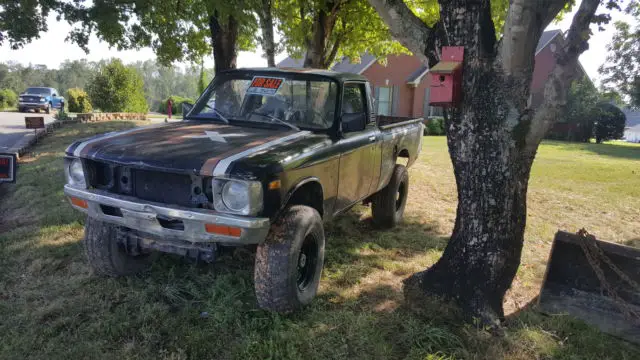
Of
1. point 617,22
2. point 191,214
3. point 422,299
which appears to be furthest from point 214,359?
point 617,22

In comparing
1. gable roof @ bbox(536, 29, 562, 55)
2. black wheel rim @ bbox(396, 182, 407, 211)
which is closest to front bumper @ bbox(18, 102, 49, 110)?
black wheel rim @ bbox(396, 182, 407, 211)

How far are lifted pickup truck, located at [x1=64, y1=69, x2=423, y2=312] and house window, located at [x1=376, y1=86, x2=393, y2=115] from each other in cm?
1908

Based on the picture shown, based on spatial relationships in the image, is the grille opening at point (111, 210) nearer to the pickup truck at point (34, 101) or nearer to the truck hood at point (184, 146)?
the truck hood at point (184, 146)

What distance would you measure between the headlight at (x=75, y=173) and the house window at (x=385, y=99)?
2077cm

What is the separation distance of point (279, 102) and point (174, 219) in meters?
1.69

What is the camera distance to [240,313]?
328 centimetres

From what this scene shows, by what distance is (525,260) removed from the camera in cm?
489

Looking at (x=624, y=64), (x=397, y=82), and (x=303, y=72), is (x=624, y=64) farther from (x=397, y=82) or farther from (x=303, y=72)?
(x=303, y=72)

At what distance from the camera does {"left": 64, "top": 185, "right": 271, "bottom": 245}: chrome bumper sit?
275 cm

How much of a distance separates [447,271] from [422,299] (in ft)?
1.07

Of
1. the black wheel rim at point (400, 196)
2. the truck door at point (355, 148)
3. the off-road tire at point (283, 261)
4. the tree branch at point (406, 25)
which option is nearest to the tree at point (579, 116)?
the black wheel rim at point (400, 196)

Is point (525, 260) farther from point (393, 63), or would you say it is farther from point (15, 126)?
point (393, 63)

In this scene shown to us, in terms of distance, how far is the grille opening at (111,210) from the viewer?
3129 millimetres

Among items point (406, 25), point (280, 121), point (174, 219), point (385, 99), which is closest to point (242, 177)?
point (174, 219)
